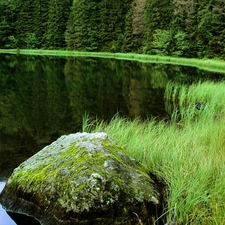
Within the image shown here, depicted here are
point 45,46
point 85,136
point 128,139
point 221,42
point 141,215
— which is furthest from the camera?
point 45,46

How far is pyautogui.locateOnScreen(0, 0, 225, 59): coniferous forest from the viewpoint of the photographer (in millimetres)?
33869

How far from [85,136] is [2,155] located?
2374 millimetres

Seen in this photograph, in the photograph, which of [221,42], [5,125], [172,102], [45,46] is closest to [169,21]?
[221,42]

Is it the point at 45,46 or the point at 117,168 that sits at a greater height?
the point at 117,168

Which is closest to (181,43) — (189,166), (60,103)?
(60,103)

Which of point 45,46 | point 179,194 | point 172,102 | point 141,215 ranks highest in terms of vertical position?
point 179,194

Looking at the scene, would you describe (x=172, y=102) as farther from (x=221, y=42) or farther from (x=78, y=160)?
(x=221, y=42)

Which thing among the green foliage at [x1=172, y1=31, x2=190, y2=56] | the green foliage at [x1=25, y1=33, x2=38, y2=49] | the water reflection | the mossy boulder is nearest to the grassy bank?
the green foliage at [x1=172, y1=31, x2=190, y2=56]

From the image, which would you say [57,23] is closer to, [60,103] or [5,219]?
[60,103]

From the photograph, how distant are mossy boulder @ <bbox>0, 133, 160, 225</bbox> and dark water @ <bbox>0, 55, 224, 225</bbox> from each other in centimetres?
40

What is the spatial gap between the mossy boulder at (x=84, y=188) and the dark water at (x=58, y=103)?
15.7 inches

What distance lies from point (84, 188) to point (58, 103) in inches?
359

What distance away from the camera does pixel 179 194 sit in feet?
12.6

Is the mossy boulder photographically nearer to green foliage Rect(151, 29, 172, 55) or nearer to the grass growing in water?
the grass growing in water
